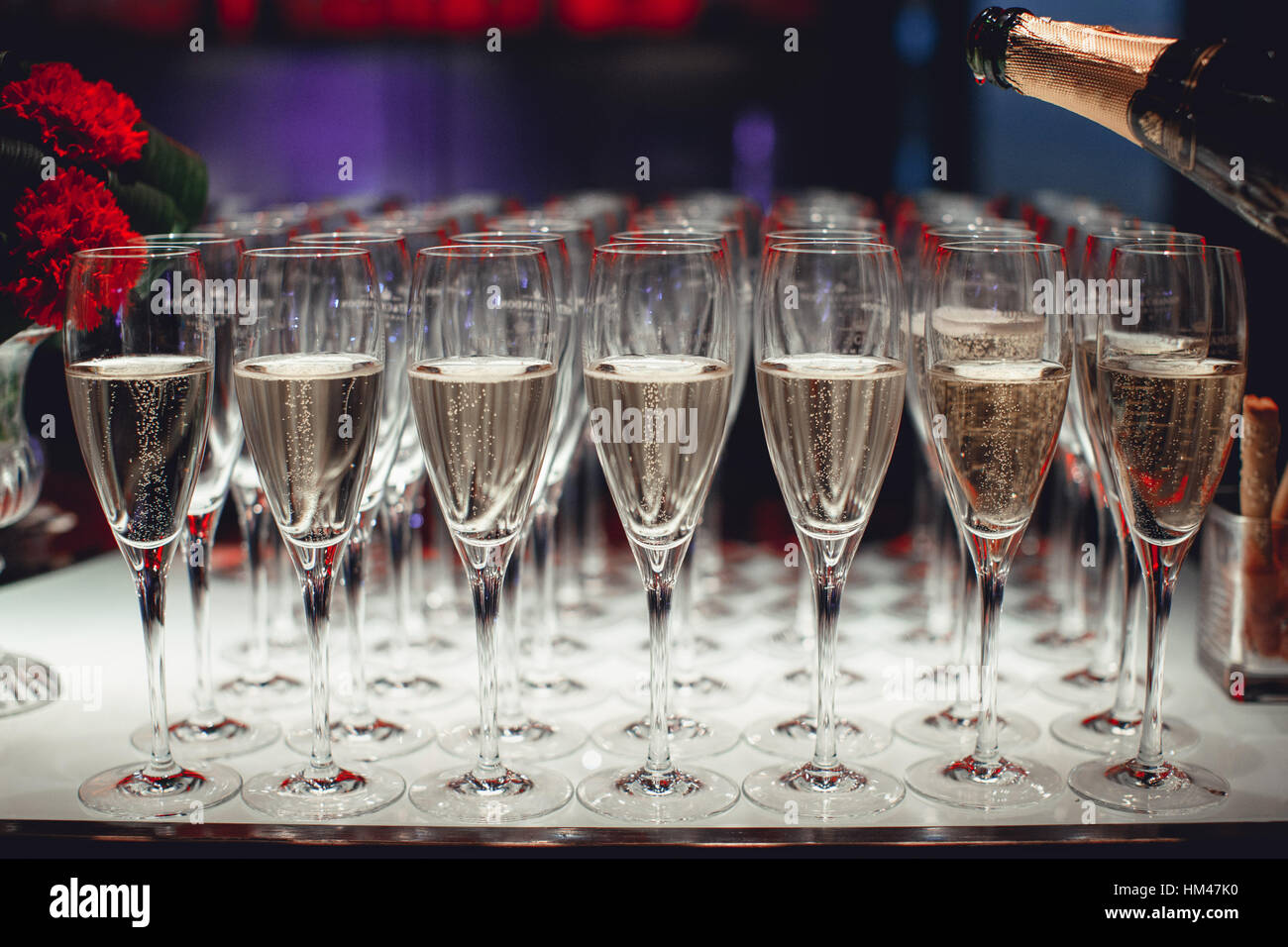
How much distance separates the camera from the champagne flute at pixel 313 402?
107 centimetres

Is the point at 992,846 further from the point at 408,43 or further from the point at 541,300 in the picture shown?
the point at 408,43

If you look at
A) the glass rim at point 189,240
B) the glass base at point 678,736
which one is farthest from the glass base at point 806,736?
the glass rim at point 189,240

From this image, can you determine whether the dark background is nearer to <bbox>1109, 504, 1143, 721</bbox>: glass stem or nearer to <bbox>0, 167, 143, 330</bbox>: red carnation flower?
<bbox>1109, 504, 1143, 721</bbox>: glass stem

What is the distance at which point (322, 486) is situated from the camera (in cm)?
111

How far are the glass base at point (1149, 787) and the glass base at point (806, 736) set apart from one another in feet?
0.63

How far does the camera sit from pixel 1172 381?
1.08 meters

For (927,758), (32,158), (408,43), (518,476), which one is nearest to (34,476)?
(32,158)

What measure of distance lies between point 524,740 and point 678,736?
0.50ft

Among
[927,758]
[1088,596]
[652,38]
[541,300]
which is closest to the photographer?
[541,300]

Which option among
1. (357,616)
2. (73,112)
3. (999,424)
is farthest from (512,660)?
(73,112)

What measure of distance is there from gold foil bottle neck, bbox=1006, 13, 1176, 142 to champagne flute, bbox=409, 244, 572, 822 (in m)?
0.52

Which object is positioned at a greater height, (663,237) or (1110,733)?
(663,237)

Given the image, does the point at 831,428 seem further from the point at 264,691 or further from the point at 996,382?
the point at 264,691
